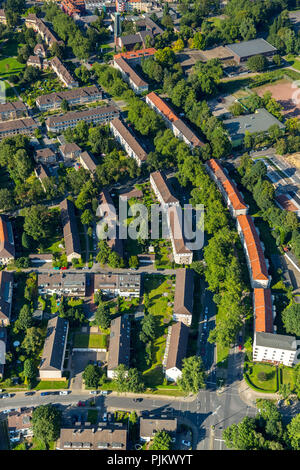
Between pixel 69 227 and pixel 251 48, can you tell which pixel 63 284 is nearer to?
pixel 69 227

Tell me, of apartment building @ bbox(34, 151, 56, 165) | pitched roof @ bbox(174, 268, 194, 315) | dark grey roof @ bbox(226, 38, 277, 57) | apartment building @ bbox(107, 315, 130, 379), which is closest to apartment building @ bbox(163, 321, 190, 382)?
pitched roof @ bbox(174, 268, 194, 315)

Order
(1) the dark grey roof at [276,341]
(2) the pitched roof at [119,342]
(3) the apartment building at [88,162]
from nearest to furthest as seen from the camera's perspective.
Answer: (1) the dark grey roof at [276,341] < (2) the pitched roof at [119,342] < (3) the apartment building at [88,162]

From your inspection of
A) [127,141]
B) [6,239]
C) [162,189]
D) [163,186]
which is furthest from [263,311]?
[127,141]

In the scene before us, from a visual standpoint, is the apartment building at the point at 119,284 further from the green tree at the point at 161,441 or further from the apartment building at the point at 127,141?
the apartment building at the point at 127,141

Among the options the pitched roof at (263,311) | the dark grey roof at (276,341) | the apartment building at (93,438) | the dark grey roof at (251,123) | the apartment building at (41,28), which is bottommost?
the apartment building at (93,438)

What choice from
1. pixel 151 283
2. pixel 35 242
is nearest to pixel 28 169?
pixel 35 242

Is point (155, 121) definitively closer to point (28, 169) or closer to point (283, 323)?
point (28, 169)

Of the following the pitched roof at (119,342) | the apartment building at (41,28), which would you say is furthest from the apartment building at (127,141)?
the apartment building at (41,28)
